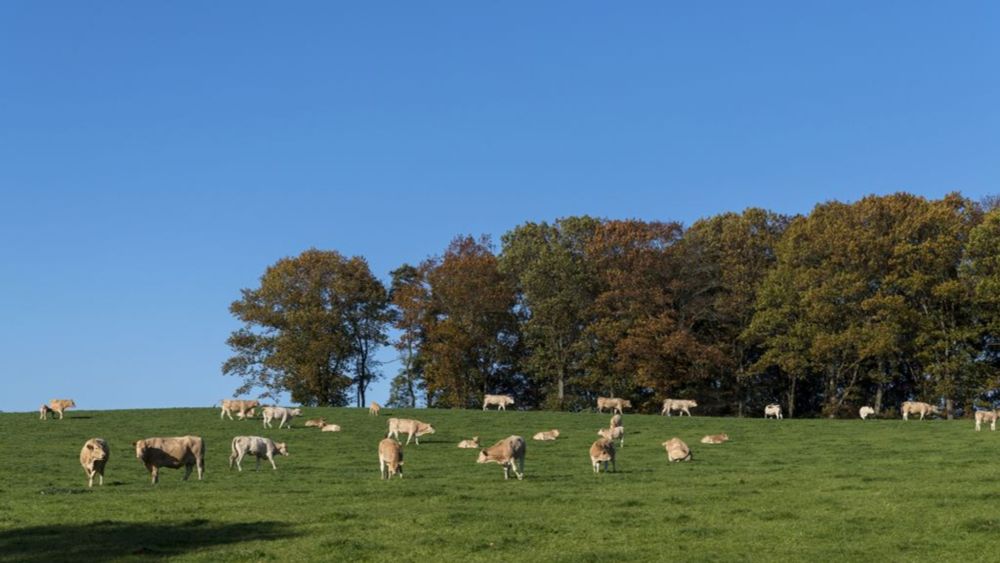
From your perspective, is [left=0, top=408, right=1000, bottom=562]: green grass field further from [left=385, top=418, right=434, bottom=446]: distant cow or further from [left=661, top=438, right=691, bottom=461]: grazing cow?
[left=385, top=418, right=434, bottom=446]: distant cow

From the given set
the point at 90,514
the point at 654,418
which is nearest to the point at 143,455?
the point at 90,514

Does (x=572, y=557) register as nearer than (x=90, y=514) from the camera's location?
Yes

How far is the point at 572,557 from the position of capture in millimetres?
19094

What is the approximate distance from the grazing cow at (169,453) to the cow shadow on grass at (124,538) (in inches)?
291

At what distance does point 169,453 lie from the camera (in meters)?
30.4

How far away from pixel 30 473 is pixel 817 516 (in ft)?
85.0

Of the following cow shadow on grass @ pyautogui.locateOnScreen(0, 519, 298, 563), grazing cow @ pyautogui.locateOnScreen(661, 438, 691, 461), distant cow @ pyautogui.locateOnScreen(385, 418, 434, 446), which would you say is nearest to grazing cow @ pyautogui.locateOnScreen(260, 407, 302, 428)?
distant cow @ pyautogui.locateOnScreen(385, 418, 434, 446)

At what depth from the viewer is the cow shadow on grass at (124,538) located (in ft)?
64.8

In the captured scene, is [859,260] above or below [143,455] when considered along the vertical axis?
above

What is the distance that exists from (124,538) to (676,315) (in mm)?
63704

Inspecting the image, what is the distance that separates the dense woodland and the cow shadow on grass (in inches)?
2181

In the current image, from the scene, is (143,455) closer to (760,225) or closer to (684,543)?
(684,543)

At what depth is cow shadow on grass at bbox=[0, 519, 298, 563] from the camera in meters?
19.8

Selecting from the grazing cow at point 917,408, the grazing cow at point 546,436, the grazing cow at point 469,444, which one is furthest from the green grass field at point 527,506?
the grazing cow at point 917,408
